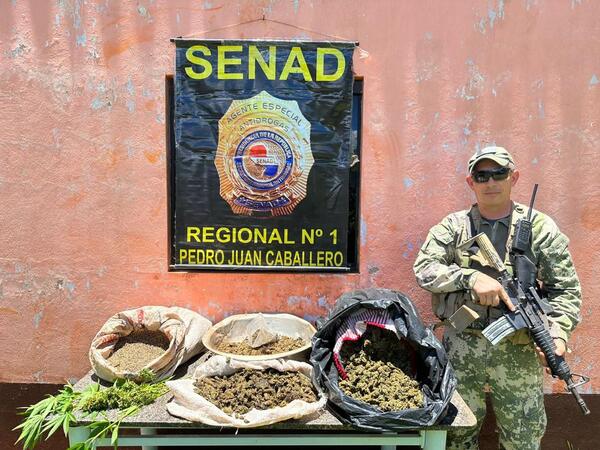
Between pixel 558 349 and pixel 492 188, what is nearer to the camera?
pixel 558 349

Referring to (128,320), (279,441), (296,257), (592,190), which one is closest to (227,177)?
(296,257)

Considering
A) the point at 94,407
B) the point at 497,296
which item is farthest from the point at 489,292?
the point at 94,407

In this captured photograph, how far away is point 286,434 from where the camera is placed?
7.48ft

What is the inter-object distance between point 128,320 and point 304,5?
240 cm

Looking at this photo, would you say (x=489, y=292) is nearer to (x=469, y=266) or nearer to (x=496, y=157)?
(x=469, y=266)

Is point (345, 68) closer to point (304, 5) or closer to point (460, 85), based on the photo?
point (304, 5)

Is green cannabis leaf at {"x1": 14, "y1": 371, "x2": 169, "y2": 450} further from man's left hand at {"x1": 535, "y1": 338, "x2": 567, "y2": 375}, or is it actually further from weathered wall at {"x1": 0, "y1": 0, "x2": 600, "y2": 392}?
man's left hand at {"x1": 535, "y1": 338, "x2": 567, "y2": 375}

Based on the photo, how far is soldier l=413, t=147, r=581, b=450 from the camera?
2486 millimetres

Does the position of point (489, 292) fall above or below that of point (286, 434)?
above

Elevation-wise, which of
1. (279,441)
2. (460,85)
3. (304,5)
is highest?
(304,5)

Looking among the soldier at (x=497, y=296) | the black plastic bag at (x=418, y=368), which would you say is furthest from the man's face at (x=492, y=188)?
the black plastic bag at (x=418, y=368)

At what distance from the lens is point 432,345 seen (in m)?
2.38

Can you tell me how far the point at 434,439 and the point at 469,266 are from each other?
3.21 feet

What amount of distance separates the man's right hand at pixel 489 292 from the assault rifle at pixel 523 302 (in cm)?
8
